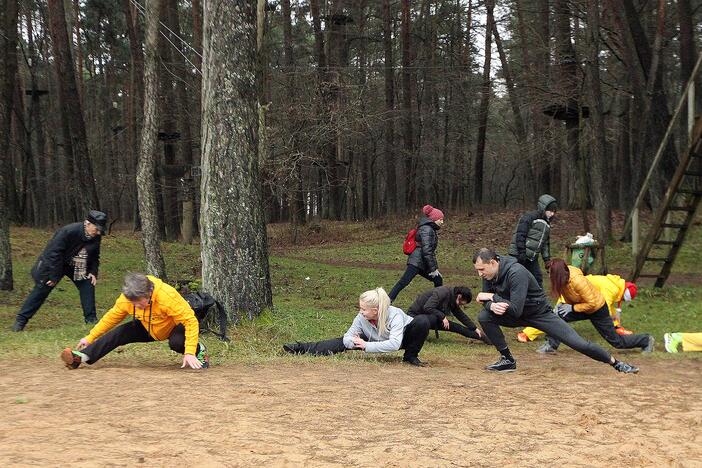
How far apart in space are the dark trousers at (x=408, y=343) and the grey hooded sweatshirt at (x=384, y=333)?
110 mm

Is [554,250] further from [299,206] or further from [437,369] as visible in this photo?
[437,369]

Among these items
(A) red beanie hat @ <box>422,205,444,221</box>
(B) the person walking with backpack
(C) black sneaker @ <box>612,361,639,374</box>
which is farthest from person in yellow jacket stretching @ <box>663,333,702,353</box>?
(A) red beanie hat @ <box>422,205,444,221</box>

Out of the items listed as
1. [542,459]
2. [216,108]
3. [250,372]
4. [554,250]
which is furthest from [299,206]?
[542,459]

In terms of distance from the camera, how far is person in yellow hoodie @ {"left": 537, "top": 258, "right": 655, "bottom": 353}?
7.98 meters

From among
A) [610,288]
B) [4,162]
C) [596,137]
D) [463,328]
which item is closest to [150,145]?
[4,162]

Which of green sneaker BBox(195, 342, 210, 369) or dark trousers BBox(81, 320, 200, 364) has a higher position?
dark trousers BBox(81, 320, 200, 364)

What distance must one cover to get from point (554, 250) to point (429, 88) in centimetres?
1929

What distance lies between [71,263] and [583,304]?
7.51 metres

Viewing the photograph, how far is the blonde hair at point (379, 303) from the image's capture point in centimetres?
693

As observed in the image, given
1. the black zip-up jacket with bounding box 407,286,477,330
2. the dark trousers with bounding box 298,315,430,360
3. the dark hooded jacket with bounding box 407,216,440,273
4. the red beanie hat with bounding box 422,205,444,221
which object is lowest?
the dark trousers with bounding box 298,315,430,360

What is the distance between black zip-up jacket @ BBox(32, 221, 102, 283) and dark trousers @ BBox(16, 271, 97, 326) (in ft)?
0.48

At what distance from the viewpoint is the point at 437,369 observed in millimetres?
7285

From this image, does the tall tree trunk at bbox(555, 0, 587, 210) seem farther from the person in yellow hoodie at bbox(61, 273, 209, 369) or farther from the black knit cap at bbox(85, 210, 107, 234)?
the person in yellow hoodie at bbox(61, 273, 209, 369)

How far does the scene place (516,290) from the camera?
22.1 ft
